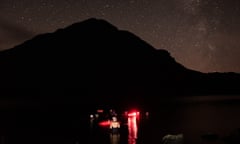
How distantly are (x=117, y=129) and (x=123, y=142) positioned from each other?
7.17 m

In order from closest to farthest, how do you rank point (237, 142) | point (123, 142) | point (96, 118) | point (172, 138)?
point (172, 138), point (237, 142), point (123, 142), point (96, 118)

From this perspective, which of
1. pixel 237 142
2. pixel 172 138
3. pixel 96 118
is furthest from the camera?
pixel 96 118

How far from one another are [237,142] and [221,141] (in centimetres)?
858

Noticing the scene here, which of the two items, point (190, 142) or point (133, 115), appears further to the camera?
point (133, 115)

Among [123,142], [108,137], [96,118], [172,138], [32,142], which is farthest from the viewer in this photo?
[96,118]

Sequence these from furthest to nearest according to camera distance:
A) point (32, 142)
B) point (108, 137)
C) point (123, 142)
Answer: point (32, 142) < point (108, 137) < point (123, 142)

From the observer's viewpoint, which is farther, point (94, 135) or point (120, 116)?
point (120, 116)

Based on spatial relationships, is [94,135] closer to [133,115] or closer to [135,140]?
[135,140]

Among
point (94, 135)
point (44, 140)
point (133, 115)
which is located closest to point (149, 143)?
point (94, 135)

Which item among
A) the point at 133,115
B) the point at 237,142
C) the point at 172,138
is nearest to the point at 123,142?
the point at 172,138

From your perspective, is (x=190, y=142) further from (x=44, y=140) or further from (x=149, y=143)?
(x=44, y=140)

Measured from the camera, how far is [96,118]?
6638cm

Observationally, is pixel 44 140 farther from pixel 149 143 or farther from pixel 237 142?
pixel 237 142

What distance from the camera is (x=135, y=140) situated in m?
39.9
